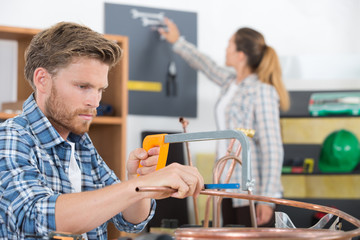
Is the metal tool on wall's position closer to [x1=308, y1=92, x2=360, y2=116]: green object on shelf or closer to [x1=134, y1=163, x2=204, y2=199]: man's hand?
[x1=308, y1=92, x2=360, y2=116]: green object on shelf

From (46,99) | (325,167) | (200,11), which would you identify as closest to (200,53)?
(200,11)

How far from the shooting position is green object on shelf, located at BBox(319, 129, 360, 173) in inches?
146

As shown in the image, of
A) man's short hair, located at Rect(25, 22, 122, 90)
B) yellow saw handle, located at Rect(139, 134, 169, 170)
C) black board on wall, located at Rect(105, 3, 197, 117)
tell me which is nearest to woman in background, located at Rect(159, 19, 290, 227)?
black board on wall, located at Rect(105, 3, 197, 117)

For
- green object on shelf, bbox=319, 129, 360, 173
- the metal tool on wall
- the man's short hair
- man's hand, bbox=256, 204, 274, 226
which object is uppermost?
the metal tool on wall

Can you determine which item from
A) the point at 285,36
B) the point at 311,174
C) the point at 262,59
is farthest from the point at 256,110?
the point at 285,36

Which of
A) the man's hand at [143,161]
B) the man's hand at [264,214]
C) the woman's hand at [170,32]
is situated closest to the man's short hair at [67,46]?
the man's hand at [143,161]

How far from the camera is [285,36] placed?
13.4 ft

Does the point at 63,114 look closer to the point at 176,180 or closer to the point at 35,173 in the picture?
the point at 35,173

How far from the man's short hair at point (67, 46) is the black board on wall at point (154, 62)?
2454 mm

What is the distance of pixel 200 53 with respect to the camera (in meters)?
3.68

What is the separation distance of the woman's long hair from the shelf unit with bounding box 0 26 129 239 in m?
0.70

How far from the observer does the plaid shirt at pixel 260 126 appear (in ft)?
9.80

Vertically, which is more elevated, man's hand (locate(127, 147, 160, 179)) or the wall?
the wall

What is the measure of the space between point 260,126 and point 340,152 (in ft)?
3.17
